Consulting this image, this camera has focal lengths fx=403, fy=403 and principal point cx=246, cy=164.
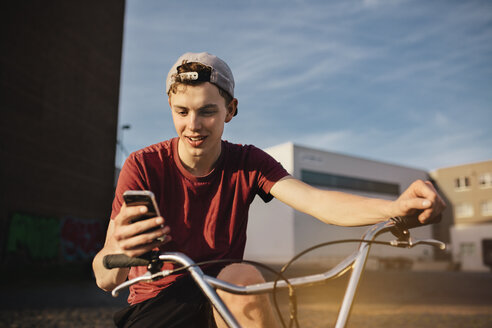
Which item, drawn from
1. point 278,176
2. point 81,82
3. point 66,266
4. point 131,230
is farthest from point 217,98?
point 81,82

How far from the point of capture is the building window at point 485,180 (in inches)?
1855

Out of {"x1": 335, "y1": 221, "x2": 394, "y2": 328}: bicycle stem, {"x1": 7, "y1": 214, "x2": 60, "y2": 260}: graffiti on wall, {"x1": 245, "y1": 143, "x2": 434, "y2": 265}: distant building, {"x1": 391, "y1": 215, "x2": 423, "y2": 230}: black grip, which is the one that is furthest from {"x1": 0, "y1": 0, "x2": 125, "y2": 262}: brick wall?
Result: {"x1": 245, "y1": 143, "x2": 434, "y2": 265}: distant building

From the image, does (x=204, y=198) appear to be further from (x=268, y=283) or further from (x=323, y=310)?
(x=323, y=310)

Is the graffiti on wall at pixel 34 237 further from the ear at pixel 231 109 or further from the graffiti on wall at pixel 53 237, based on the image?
the ear at pixel 231 109

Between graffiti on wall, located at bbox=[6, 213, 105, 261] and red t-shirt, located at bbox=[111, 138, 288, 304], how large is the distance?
16325mm

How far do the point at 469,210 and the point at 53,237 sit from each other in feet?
155

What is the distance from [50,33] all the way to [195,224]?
64.2ft

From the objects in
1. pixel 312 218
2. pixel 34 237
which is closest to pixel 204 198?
pixel 34 237

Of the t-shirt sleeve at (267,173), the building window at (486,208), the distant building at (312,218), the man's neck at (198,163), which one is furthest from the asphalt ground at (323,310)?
the building window at (486,208)

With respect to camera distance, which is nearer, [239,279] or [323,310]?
[239,279]

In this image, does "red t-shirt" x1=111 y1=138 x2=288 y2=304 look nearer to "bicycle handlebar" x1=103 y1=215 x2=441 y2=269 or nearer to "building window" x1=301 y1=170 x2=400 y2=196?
"bicycle handlebar" x1=103 y1=215 x2=441 y2=269

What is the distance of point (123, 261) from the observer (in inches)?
51.3

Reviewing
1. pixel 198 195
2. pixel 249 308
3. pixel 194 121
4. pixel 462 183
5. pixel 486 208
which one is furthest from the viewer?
pixel 462 183

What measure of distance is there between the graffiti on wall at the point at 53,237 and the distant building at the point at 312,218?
18.4 m
